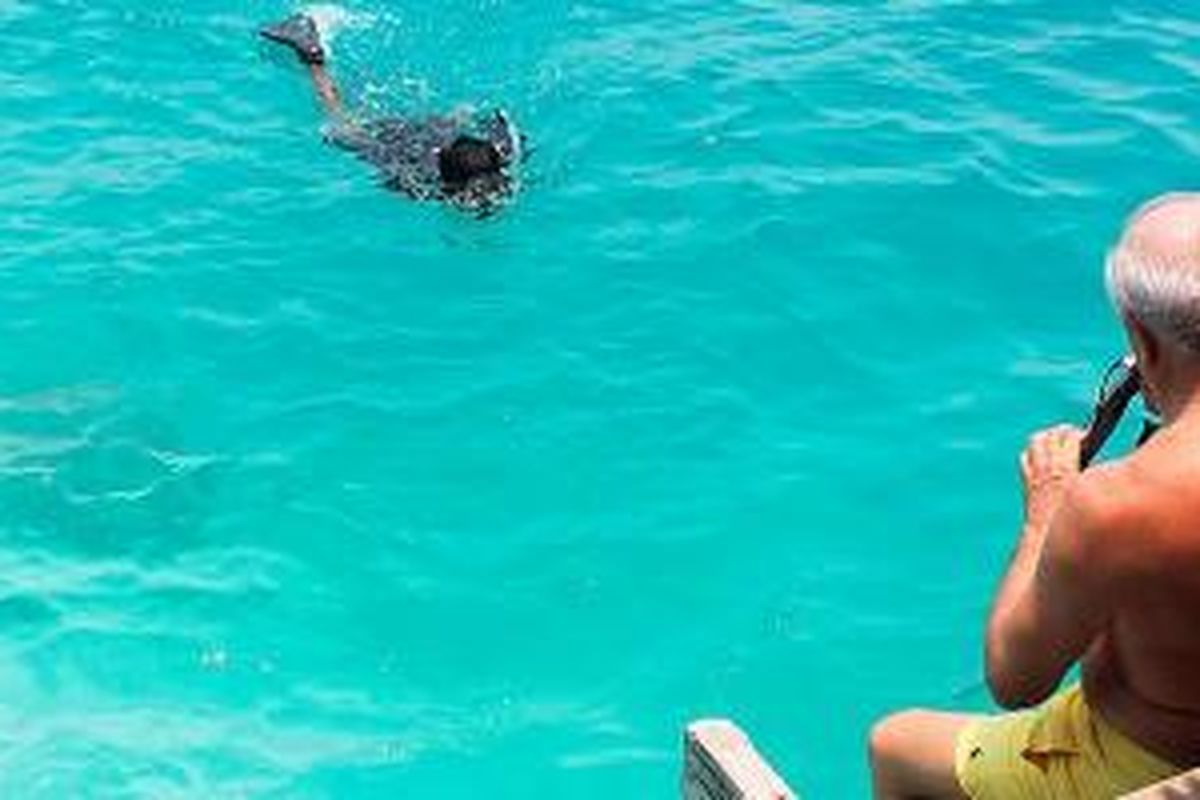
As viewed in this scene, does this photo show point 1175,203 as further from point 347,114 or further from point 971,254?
point 347,114

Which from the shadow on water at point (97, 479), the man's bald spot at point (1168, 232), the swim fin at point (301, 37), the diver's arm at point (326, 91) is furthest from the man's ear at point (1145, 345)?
the swim fin at point (301, 37)

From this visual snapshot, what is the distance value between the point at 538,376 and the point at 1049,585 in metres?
5.64

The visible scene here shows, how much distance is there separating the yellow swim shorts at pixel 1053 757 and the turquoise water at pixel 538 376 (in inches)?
115

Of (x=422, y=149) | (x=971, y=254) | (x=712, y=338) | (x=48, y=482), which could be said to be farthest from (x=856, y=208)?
(x=48, y=482)

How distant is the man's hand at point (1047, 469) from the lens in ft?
11.8

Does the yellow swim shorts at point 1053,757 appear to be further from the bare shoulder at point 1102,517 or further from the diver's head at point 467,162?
the diver's head at point 467,162

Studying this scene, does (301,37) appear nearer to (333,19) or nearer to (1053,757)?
(333,19)

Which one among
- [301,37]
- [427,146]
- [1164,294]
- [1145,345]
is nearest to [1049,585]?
[1145,345]

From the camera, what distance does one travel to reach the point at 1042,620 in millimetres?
3260

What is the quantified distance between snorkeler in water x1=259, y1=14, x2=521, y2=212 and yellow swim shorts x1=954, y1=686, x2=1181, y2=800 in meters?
6.30

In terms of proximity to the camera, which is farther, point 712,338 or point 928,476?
point 712,338

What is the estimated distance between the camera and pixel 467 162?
971 cm

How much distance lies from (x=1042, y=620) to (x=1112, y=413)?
51 centimetres

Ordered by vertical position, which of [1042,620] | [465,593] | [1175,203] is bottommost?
[465,593]
